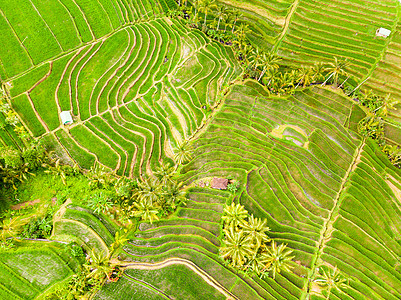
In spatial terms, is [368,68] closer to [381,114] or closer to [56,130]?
[381,114]

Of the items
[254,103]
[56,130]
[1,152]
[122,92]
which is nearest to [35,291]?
[1,152]

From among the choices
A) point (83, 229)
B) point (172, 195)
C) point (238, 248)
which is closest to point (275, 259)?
point (238, 248)

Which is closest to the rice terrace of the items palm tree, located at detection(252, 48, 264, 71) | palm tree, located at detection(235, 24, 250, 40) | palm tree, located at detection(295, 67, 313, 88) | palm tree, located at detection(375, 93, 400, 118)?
palm tree, located at detection(235, 24, 250, 40)

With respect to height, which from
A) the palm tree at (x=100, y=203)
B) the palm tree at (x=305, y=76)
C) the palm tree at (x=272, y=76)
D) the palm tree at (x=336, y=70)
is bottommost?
the palm tree at (x=100, y=203)

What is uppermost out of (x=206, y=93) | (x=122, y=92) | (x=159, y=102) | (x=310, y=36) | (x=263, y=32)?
(x=310, y=36)

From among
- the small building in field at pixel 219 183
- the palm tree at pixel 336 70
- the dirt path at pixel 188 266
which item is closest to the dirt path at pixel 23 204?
the dirt path at pixel 188 266

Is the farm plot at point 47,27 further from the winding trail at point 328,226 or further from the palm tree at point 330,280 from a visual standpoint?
the palm tree at point 330,280

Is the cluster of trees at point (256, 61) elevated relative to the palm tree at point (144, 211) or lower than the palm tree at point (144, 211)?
elevated

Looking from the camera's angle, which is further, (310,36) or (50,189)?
(310,36)
